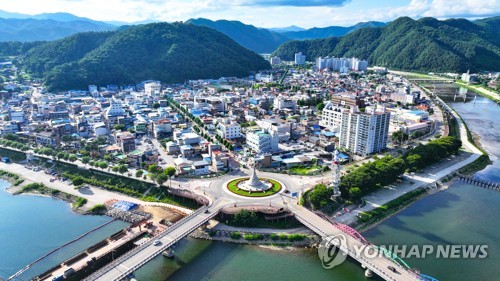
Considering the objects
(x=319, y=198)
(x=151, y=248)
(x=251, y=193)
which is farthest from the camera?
(x=251, y=193)

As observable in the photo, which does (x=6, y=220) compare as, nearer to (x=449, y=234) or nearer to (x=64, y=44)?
(x=449, y=234)

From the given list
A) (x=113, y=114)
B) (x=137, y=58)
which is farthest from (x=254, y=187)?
(x=137, y=58)

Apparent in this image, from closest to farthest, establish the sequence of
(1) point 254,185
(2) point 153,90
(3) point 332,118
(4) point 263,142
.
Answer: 1. (1) point 254,185
2. (4) point 263,142
3. (3) point 332,118
4. (2) point 153,90

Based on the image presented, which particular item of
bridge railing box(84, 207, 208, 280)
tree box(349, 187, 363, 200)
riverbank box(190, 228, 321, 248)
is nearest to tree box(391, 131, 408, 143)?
tree box(349, 187, 363, 200)

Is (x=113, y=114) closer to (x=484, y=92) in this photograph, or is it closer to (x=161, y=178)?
(x=161, y=178)

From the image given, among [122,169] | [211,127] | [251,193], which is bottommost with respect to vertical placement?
[251,193]

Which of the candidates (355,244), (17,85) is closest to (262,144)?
(355,244)
